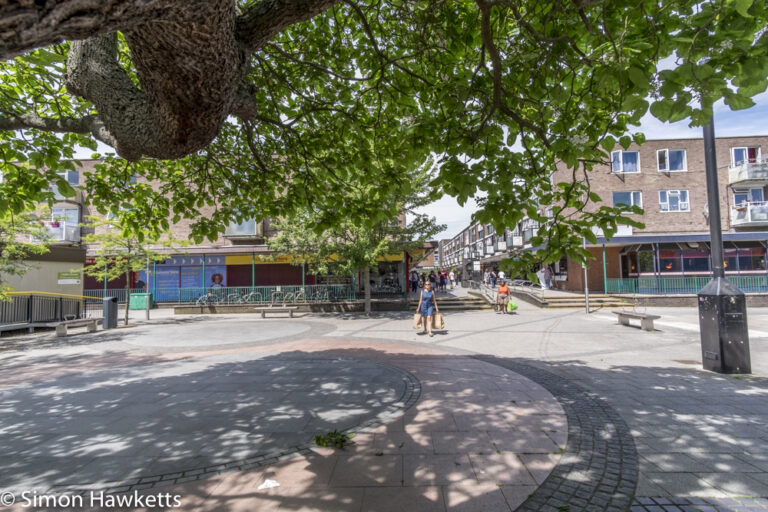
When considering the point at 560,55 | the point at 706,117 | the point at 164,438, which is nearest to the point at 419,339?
the point at 164,438

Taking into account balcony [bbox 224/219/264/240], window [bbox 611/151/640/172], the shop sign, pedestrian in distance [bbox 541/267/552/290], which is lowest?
pedestrian in distance [bbox 541/267/552/290]

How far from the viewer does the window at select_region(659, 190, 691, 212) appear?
1032 inches

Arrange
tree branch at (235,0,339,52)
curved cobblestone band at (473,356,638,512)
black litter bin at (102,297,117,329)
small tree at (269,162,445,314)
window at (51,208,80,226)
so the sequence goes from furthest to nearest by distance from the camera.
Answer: window at (51,208,80,226), small tree at (269,162,445,314), black litter bin at (102,297,117,329), curved cobblestone band at (473,356,638,512), tree branch at (235,0,339,52)

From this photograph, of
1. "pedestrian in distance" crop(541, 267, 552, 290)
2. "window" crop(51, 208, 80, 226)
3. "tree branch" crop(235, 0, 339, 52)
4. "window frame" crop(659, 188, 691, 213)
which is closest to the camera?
"tree branch" crop(235, 0, 339, 52)

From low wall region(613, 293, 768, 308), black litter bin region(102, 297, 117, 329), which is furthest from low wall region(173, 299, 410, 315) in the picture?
low wall region(613, 293, 768, 308)

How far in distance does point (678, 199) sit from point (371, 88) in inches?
1188

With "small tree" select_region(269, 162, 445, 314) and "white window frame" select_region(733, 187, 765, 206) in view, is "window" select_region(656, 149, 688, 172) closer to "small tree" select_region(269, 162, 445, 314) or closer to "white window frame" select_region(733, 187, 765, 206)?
"white window frame" select_region(733, 187, 765, 206)

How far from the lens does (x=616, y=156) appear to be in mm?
26203

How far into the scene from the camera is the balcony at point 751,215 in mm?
24953

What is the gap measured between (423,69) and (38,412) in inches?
273

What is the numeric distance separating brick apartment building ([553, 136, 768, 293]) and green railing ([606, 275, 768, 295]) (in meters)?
3.25

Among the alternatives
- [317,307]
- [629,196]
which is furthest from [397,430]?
[629,196]

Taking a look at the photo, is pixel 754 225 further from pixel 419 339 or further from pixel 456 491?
pixel 456 491

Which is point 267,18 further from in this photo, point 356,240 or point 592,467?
point 356,240
